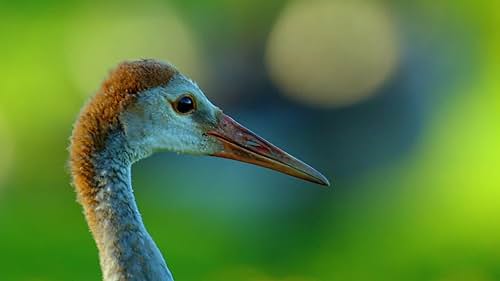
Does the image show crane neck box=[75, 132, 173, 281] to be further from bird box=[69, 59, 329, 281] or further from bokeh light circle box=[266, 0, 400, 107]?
bokeh light circle box=[266, 0, 400, 107]

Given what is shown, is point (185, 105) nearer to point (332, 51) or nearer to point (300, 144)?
point (300, 144)

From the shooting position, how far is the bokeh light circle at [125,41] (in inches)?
535

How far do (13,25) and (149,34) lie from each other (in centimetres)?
261

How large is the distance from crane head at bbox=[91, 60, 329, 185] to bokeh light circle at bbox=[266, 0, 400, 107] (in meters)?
6.47

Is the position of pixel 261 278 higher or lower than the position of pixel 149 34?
lower

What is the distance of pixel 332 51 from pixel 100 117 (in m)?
7.73

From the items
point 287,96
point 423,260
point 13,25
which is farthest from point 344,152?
point 13,25

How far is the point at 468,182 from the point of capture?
11.6 metres

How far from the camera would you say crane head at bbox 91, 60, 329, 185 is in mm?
4934

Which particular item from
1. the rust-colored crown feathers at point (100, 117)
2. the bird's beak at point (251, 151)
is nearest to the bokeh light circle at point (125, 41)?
the bird's beak at point (251, 151)

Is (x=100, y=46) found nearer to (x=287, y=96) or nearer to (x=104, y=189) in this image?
(x=287, y=96)

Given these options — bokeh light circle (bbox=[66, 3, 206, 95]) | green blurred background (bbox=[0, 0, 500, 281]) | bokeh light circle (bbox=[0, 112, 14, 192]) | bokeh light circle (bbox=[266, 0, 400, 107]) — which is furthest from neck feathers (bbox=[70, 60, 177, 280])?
bokeh light circle (bbox=[66, 3, 206, 95])

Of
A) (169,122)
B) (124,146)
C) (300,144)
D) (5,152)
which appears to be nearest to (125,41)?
(5,152)

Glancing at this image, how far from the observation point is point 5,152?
42.5ft
